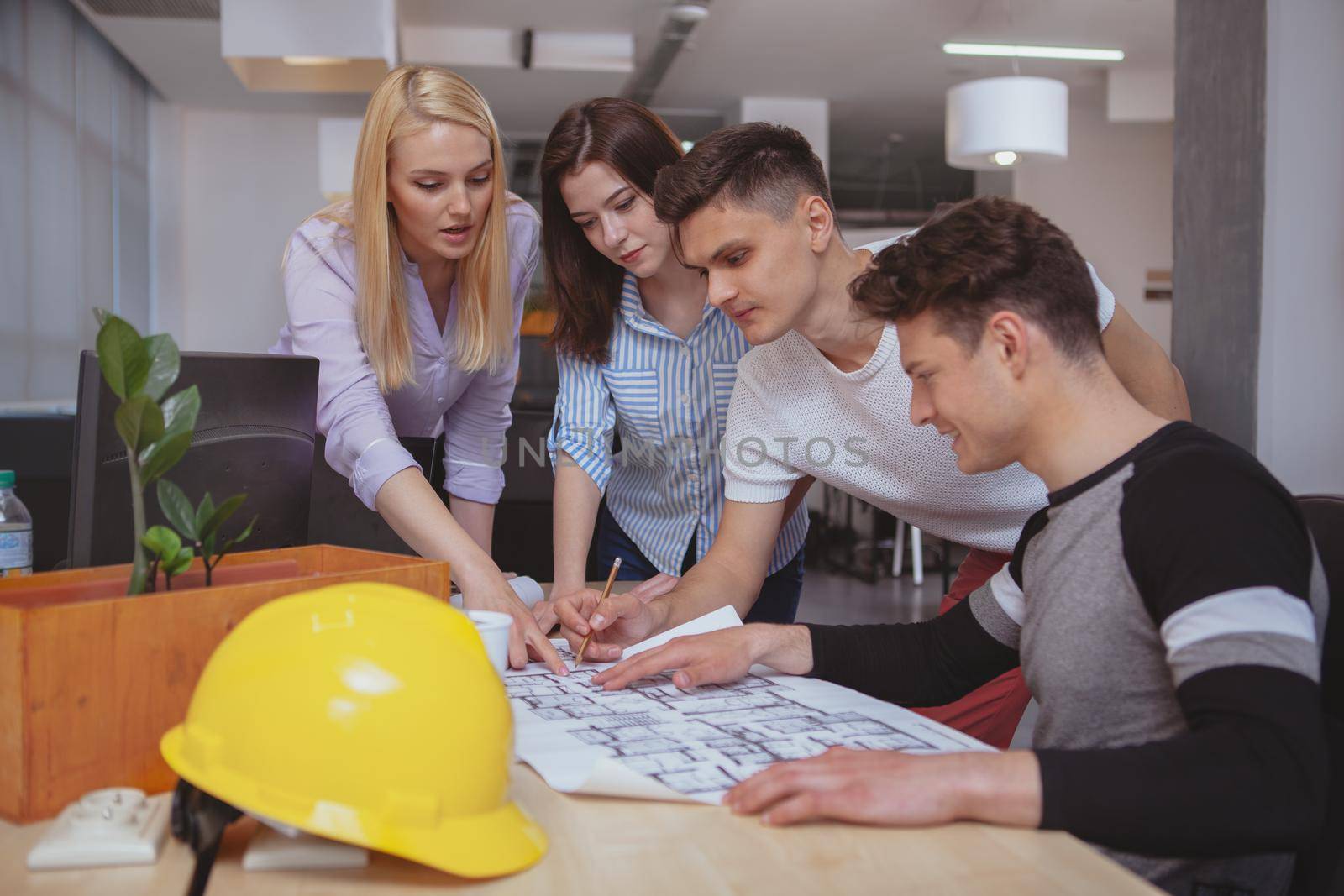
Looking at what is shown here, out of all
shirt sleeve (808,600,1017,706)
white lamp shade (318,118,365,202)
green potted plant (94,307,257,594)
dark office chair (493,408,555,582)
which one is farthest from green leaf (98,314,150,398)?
white lamp shade (318,118,365,202)

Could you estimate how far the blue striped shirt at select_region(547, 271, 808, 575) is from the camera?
76.1 inches

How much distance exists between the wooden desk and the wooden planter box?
41 millimetres

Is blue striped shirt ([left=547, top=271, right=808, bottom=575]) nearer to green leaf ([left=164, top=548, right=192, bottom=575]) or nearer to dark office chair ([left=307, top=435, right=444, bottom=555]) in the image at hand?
dark office chair ([left=307, top=435, right=444, bottom=555])

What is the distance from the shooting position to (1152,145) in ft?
28.0

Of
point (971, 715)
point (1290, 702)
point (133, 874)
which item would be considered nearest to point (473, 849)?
point (133, 874)

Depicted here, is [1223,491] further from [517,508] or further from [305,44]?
[305,44]

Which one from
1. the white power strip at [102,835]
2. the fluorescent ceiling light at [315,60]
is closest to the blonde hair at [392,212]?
the white power strip at [102,835]

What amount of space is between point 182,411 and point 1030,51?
703 centimetres

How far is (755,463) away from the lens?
166cm

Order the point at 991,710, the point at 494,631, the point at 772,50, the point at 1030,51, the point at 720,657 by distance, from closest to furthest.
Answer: the point at 494,631, the point at 720,657, the point at 991,710, the point at 1030,51, the point at 772,50

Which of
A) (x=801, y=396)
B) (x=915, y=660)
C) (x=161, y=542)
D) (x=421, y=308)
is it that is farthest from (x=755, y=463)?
(x=161, y=542)

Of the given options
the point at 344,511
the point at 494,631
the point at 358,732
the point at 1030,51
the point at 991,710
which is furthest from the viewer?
the point at 1030,51

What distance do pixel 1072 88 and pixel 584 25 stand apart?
149 inches

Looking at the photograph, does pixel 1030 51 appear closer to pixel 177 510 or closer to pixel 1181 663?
pixel 1181 663
